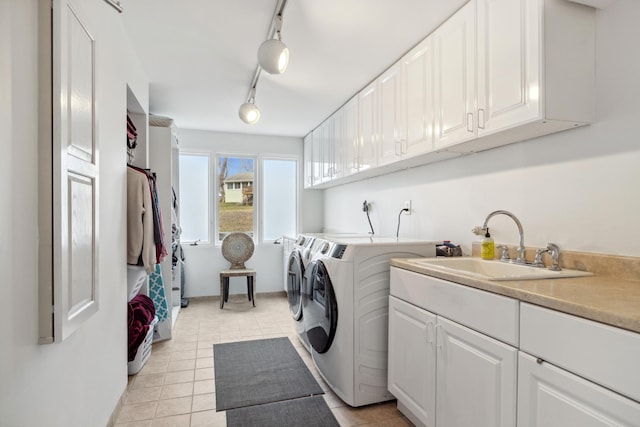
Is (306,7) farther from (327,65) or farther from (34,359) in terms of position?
(34,359)

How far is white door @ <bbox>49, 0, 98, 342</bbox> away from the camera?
3.75 ft

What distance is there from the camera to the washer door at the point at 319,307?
2248 millimetres

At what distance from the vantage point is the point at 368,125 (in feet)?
10.0

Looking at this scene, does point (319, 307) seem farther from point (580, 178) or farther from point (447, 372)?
point (580, 178)

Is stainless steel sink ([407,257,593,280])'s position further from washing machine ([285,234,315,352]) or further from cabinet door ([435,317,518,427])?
washing machine ([285,234,315,352])

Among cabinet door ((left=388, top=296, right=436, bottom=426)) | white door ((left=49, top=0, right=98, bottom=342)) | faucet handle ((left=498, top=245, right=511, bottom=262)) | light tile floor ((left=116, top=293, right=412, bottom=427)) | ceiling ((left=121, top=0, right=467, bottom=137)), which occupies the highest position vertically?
ceiling ((left=121, top=0, right=467, bottom=137))

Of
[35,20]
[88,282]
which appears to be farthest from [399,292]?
[35,20]

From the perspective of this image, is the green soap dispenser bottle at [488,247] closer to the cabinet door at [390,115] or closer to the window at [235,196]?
the cabinet door at [390,115]

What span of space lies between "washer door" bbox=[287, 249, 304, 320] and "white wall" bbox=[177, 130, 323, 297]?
187 centimetres

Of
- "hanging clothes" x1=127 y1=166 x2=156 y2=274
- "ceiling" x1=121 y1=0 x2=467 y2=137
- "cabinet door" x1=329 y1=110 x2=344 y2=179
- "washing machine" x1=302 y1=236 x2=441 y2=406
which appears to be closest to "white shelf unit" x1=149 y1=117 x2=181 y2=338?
"ceiling" x1=121 y1=0 x2=467 y2=137

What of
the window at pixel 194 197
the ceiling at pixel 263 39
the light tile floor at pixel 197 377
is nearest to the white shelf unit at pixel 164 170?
the ceiling at pixel 263 39

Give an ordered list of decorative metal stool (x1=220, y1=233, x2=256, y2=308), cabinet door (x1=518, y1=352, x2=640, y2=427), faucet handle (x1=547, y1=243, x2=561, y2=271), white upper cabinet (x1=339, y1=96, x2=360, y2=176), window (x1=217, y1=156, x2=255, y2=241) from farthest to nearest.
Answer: window (x1=217, y1=156, x2=255, y2=241), decorative metal stool (x1=220, y1=233, x2=256, y2=308), white upper cabinet (x1=339, y1=96, x2=360, y2=176), faucet handle (x1=547, y1=243, x2=561, y2=271), cabinet door (x1=518, y1=352, x2=640, y2=427)

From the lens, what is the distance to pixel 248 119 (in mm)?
3189

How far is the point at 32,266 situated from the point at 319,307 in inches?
66.8
